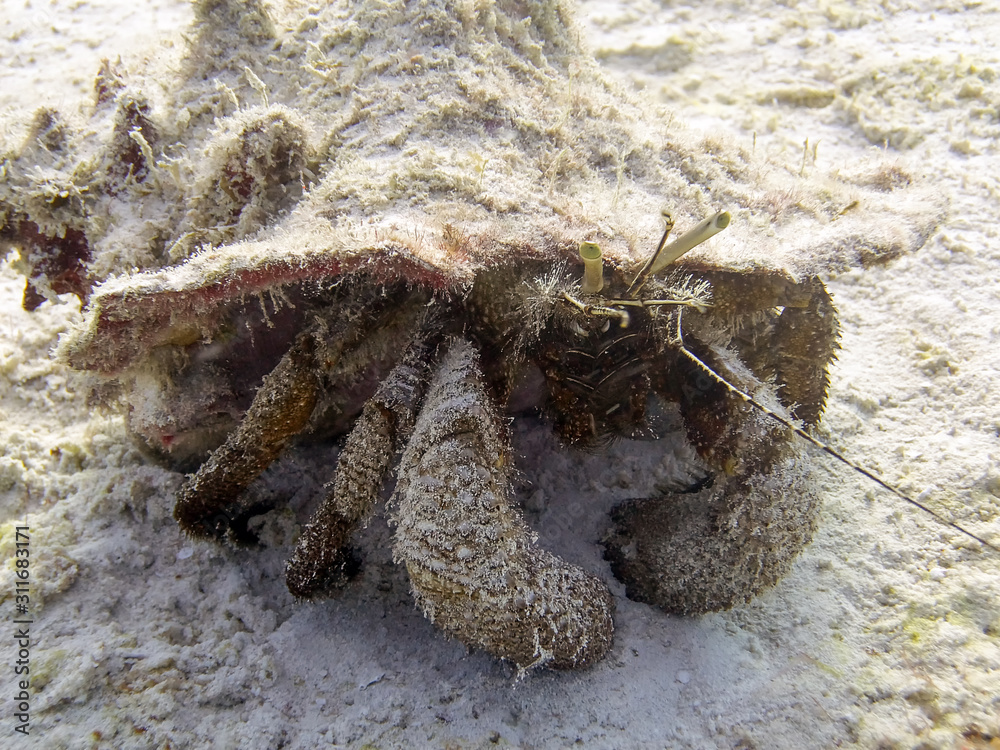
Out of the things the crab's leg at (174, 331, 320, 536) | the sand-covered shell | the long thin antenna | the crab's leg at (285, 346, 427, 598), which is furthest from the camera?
the crab's leg at (174, 331, 320, 536)

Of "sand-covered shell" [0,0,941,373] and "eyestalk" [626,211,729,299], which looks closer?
"eyestalk" [626,211,729,299]

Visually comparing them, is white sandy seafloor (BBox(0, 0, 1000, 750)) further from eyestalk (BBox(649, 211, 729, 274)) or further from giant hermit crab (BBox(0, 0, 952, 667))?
eyestalk (BBox(649, 211, 729, 274))

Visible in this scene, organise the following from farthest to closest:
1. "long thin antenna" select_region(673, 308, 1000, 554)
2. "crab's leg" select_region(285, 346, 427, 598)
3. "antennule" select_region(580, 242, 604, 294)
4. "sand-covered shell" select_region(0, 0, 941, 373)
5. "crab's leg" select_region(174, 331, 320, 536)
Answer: "crab's leg" select_region(174, 331, 320, 536), "crab's leg" select_region(285, 346, 427, 598), "sand-covered shell" select_region(0, 0, 941, 373), "antennule" select_region(580, 242, 604, 294), "long thin antenna" select_region(673, 308, 1000, 554)

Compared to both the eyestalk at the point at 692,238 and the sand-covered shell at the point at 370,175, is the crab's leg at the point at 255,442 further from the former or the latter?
the eyestalk at the point at 692,238

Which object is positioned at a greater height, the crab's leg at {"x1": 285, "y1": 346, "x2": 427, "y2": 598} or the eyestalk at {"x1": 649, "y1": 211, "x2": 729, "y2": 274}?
the eyestalk at {"x1": 649, "y1": 211, "x2": 729, "y2": 274}

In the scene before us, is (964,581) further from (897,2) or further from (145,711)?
(897,2)

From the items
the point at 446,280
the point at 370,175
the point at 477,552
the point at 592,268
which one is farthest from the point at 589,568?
the point at 370,175

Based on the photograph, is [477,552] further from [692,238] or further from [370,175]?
[370,175]

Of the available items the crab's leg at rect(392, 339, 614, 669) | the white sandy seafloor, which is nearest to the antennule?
the crab's leg at rect(392, 339, 614, 669)
